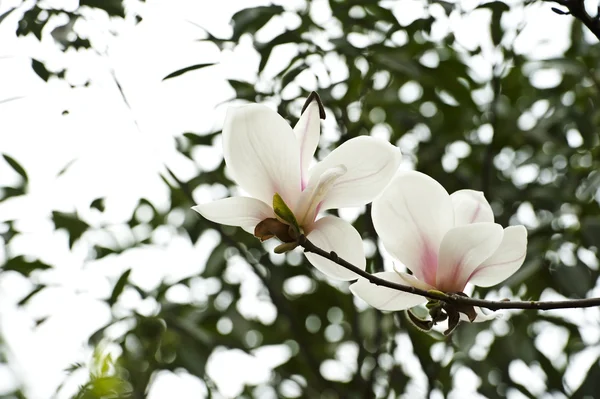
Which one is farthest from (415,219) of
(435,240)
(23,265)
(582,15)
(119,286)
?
(23,265)

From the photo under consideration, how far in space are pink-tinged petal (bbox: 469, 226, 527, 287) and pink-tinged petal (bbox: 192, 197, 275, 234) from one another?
0.12m

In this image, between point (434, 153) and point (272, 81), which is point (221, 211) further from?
point (434, 153)

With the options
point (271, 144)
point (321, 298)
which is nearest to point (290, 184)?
point (271, 144)

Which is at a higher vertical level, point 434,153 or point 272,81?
point 272,81

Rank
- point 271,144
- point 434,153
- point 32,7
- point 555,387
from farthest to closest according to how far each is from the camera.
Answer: point 434,153 < point 555,387 < point 32,7 < point 271,144

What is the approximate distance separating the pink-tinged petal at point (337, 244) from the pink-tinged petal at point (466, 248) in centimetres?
5

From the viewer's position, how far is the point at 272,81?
0.81 meters

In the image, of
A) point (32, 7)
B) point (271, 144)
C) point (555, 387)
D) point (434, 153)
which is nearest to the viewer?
point (271, 144)

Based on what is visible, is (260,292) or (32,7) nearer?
(32,7)

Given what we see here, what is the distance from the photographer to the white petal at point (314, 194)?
338 mm

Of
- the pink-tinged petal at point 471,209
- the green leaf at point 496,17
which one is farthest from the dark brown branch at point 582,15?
the green leaf at point 496,17

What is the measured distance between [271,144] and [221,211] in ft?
0.14

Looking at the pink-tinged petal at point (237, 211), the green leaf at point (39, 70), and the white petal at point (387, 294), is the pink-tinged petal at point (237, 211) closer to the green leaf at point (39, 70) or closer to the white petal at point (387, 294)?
the white petal at point (387, 294)

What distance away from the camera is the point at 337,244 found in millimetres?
363
